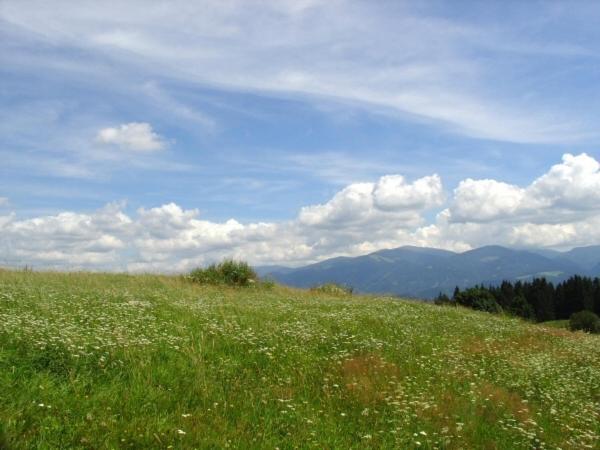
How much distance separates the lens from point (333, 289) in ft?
124

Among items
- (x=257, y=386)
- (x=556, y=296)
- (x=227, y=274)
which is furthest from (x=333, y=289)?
(x=556, y=296)

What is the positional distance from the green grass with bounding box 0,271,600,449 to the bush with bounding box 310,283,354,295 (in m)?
20.5

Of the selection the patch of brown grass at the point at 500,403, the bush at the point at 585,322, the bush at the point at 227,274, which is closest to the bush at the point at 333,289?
the bush at the point at 227,274

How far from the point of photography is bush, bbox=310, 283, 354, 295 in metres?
37.0

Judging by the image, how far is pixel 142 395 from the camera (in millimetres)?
8281

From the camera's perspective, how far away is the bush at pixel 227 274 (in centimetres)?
3369

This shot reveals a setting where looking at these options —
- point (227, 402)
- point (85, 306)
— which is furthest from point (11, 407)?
point (85, 306)

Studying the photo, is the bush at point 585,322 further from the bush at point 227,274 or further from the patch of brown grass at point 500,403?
the patch of brown grass at point 500,403

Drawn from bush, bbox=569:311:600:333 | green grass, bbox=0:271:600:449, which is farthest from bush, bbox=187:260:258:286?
bush, bbox=569:311:600:333

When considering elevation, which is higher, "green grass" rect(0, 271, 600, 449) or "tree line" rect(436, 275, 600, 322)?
"green grass" rect(0, 271, 600, 449)

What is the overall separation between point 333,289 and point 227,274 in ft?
27.5

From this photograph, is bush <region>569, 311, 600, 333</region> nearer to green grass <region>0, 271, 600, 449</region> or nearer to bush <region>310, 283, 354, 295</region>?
bush <region>310, 283, 354, 295</region>

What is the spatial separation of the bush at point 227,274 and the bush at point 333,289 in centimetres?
533

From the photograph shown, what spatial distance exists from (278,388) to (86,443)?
13.7ft
